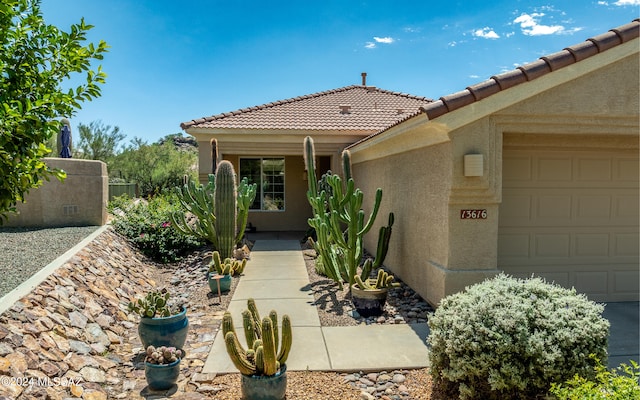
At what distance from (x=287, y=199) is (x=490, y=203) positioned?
10.5 meters

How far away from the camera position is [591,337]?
3633 mm

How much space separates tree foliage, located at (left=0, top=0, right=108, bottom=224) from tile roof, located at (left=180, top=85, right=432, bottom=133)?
9.95m

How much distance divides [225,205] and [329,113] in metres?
6.83

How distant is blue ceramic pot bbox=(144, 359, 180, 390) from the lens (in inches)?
170

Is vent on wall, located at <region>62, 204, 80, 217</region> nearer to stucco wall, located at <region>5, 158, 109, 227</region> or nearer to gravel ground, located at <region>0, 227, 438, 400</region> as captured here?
stucco wall, located at <region>5, 158, 109, 227</region>

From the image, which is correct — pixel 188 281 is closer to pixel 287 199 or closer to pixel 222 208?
pixel 222 208

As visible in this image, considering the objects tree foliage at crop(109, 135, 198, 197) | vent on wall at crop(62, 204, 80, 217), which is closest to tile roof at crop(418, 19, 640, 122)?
vent on wall at crop(62, 204, 80, 217)

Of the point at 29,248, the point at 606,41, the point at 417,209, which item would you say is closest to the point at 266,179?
the point at 29,248

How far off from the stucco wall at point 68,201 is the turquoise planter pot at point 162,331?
663cm

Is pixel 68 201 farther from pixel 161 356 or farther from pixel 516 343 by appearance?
pixel 516 343

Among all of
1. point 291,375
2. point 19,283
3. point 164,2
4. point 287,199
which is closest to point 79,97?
point 291,375

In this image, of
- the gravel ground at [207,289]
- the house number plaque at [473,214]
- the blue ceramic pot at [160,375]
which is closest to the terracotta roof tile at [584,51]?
the house number plaque at [473,214]

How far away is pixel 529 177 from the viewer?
6.71 meters

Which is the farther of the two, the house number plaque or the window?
the window
